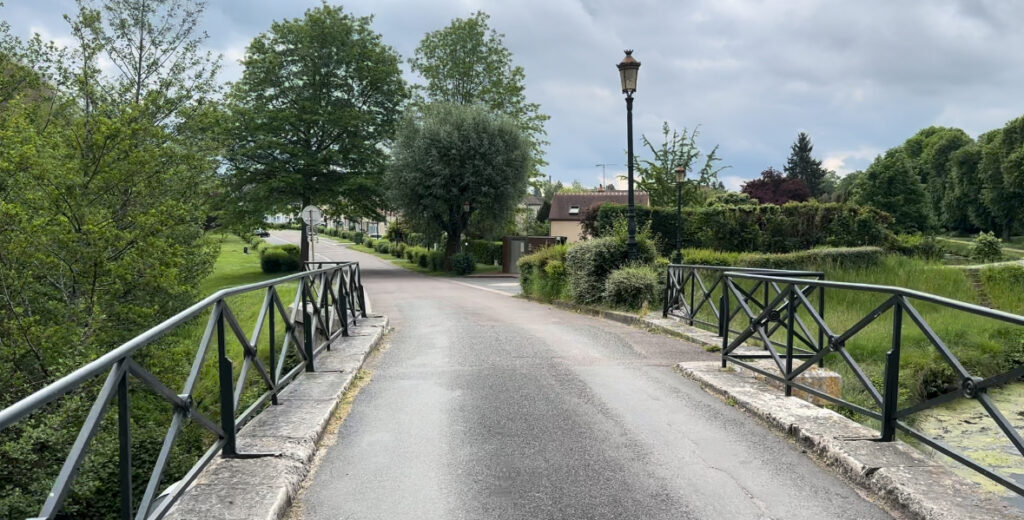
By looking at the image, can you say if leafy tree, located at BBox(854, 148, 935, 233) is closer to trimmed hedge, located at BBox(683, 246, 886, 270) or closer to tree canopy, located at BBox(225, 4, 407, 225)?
trimmed hedge, located at BBox(683, 246, 886, 270)

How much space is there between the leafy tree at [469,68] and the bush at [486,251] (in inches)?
205

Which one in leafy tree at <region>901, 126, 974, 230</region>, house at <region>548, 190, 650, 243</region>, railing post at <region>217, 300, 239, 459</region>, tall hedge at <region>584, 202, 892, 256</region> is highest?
leafy tree at <region>901, 126, 974, 230</region>

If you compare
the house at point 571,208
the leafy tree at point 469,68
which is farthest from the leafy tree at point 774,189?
the leafy tree at point 469,68

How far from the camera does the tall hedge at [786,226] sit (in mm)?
24516

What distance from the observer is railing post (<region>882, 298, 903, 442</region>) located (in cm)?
396

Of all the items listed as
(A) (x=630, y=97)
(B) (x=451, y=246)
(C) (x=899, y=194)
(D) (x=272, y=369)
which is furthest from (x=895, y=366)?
(C) (x=899, y=194)

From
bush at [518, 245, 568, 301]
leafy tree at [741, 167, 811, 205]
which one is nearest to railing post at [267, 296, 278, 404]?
bush at [518, 245, 568, 301]

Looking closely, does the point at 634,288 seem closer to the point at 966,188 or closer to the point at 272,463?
the point at 272,463

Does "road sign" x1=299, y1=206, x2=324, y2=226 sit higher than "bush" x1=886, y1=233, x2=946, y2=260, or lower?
higher

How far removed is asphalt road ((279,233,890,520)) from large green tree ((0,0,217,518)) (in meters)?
2.61

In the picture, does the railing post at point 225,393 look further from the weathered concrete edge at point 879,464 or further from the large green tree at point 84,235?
the weathered concrete edge at point 879,464

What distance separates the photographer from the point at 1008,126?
51875mm

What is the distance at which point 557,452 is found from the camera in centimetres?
430

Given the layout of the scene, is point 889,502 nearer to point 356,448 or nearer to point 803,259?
point 356,448
